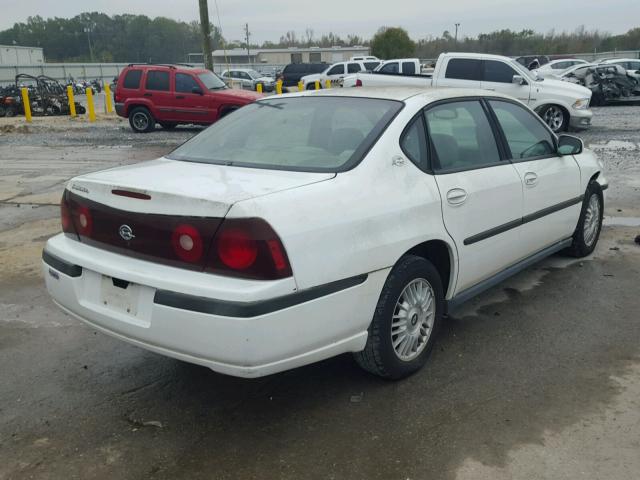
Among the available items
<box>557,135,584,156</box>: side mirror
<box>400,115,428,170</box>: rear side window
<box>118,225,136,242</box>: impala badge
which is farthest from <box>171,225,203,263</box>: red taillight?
<box>557,135,584,156</box>: side mirror

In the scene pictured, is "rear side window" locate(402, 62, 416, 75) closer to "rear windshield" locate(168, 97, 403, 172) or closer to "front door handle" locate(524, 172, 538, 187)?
"front door handle" locate(524, 172, 538, 187)

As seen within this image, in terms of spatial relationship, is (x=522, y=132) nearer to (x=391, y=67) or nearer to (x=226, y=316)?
(x=226, y=316)

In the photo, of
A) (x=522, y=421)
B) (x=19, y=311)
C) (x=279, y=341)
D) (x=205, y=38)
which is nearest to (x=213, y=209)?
(x=279, y=341)

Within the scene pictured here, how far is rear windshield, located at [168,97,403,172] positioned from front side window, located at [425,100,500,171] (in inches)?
12.0

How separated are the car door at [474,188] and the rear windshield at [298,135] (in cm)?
40

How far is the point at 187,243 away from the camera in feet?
8.73

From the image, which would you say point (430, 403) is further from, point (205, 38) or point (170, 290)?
point (205, 38)

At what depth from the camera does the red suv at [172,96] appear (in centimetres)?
1581

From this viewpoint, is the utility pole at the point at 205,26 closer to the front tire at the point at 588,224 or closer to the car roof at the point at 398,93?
the front tire at the point at 588,224

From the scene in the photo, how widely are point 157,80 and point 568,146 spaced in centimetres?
1387

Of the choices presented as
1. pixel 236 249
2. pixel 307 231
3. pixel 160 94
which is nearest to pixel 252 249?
pixel 236 249

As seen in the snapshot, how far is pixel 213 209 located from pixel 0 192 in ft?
25.1

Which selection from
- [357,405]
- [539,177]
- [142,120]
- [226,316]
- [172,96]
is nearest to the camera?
[226,316]

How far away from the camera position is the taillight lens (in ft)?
8.30
